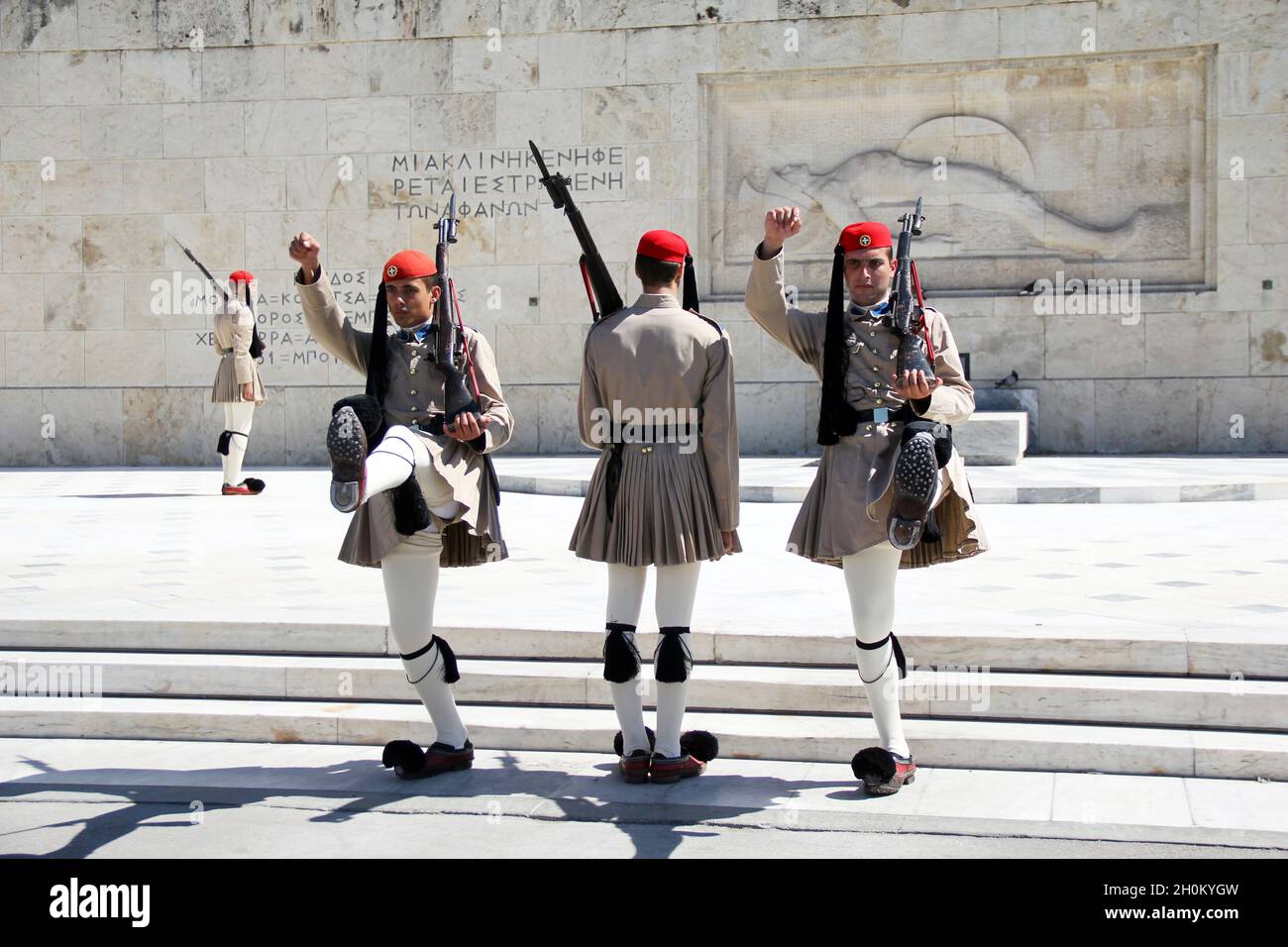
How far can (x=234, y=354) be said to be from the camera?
41.8ft

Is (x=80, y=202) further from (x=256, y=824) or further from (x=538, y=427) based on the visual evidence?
(x=256, y=824)

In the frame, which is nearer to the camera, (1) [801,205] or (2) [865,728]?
(2) [865,728]

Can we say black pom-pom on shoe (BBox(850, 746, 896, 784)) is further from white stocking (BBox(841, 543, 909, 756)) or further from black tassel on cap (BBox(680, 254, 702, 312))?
black tassel on cap (BBox(680, 254, 702, 312))

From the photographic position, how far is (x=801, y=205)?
1516cm

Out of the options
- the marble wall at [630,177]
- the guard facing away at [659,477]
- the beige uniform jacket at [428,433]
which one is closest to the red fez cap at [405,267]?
the beige uniform jacket at [428,433]

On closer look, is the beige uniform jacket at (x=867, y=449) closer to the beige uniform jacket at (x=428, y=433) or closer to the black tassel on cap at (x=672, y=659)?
the black tassel on cap at (x=672, y=659)

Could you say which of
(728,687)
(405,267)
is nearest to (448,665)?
(728,687)

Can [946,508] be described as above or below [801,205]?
below

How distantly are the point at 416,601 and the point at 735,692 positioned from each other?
1308mm

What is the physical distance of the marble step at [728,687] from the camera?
502 centimetres

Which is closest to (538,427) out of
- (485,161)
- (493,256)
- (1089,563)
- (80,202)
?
(493,256)

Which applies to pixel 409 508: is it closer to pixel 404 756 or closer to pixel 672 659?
pixel 404 756

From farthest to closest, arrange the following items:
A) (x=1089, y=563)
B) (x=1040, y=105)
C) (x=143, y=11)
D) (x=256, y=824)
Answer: (x=143, y=11), (x=1040, y=105), (x=1089, y=563), (x=256, y=824)

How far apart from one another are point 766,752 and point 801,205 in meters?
10.8
